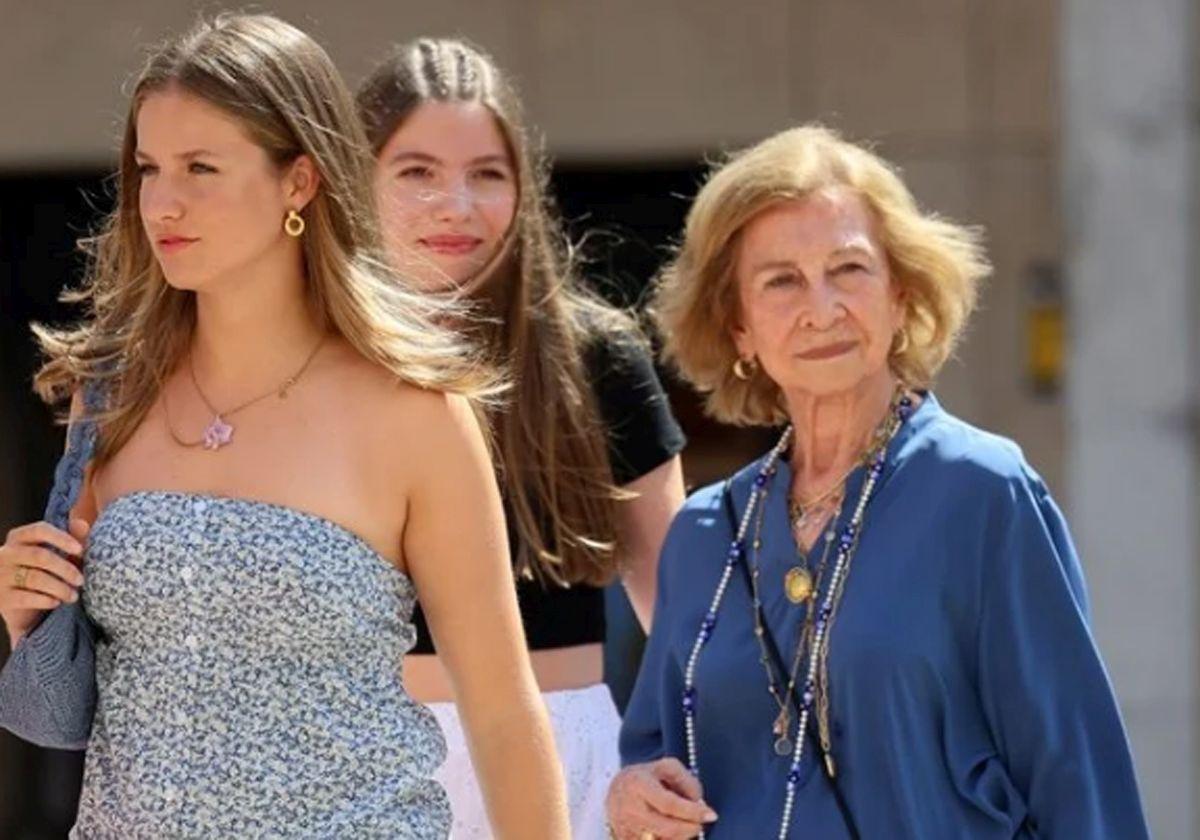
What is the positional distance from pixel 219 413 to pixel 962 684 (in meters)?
1.10

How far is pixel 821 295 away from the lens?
168 inches

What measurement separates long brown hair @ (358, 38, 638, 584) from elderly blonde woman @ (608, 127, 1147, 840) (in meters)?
0.24

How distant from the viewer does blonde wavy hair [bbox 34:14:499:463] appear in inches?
141

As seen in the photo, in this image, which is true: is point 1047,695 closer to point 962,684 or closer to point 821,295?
point 962,684

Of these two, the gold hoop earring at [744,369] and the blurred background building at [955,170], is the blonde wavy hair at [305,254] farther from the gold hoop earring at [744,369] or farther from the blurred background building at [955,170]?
the blurred background building at [955,170]

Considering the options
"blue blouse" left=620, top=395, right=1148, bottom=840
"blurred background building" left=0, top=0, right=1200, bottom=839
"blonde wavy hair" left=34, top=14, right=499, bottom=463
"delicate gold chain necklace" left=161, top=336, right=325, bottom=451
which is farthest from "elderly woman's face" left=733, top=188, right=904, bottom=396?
"blurred background building" left=0, top=0, right=1200, bottom=839

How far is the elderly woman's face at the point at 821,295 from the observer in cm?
427

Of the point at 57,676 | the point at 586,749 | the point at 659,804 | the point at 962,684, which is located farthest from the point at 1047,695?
the point at 57,676

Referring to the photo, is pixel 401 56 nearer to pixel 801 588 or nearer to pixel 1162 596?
pixel 801 588

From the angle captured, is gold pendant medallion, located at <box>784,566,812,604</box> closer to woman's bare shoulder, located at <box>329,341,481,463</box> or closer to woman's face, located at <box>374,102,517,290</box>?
woman's bare shoulder, located at <box>329,341,481,463</box>

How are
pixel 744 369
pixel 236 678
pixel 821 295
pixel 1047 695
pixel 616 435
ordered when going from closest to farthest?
pixel 236 678, pixel 1047 695, pixel 821 295, pixel 744 369, pixel 616 435

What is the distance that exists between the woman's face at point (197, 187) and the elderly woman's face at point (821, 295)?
100 centimetres

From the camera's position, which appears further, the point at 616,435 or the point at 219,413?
the point at 616,435

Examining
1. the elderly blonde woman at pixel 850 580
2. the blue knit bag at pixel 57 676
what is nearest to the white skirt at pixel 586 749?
the elderly blonde woman at pixel 850 580
